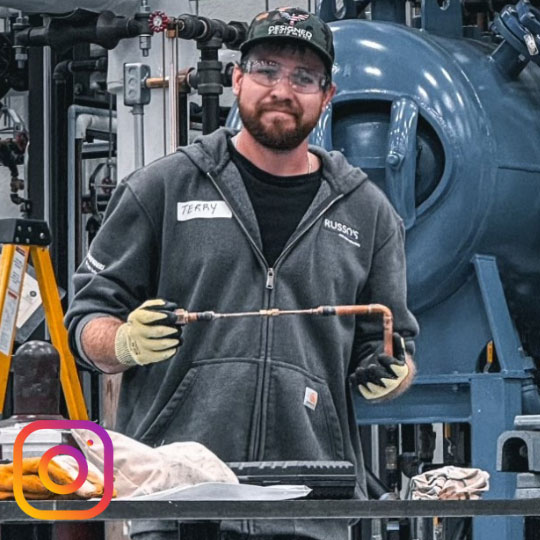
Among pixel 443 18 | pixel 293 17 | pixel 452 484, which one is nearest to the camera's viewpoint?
pixel 293 17

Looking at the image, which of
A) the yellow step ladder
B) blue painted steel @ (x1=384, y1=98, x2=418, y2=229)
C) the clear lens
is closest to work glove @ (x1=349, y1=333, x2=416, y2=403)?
the clear lens

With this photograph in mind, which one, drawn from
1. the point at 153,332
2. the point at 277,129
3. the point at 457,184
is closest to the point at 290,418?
the point at 153,332

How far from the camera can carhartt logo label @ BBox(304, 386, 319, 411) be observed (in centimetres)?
301

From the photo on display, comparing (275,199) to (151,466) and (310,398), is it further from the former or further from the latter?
(151,466)

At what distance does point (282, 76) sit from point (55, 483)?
1.19m

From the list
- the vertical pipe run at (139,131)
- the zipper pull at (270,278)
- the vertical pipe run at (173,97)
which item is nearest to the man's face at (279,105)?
the zipper pull at (270,278)

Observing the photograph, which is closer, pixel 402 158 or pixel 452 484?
pixel 452 484

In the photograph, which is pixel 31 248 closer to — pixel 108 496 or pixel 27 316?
pixel 27 316

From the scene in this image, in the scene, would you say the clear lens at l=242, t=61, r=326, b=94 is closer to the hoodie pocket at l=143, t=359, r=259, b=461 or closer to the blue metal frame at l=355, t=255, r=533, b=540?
the hoodie pocket at l=143, t=359, r=259, b=461

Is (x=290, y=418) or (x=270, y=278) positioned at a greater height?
(x=270, y=278)

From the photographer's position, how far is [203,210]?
3074 mm

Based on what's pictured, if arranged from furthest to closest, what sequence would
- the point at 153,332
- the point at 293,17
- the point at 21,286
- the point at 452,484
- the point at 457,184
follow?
the point at 21,286 → the point at 457,184 → the point at 452,484 → the point at 293,17 → the point at 153,332

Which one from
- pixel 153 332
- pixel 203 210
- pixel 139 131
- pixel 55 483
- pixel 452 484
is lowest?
pixel 452 484

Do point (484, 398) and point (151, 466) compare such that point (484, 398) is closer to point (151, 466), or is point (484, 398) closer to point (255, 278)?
point (255, 278)
